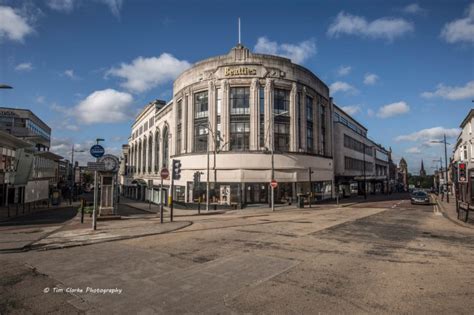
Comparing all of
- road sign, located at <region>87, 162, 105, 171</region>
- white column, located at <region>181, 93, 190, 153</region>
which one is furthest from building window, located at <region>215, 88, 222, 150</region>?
road sign, located at <region>87, 162, 105, 171</region>

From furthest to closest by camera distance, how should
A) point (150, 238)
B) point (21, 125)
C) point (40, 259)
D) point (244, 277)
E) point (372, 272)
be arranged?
point (21, 125) → point (150, 238) → point (40, 259) → point (372, 272) → point (244, 277)

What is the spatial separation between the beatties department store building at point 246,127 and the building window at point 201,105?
122mm

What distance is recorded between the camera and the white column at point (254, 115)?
34.6 meters

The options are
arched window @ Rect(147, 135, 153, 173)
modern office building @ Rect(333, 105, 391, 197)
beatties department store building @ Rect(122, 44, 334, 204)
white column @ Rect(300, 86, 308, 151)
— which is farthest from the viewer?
arched window @ Rect(147, 135, 153, 173)

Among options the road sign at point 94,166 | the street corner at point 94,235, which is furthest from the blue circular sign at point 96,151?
the street corner at point 94,235

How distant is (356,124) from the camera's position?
73375 mm

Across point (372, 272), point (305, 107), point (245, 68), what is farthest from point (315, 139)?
point (372, 272)

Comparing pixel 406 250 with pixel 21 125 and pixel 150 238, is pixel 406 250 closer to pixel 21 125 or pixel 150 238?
pixel 150 238

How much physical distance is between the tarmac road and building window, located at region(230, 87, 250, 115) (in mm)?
23333

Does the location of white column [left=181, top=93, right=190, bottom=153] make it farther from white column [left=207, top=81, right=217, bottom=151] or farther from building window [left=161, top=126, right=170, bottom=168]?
building window [left=161, top=126, right=170, bottom=168]

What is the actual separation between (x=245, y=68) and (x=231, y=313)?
106 ft

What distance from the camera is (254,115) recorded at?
1373 inches

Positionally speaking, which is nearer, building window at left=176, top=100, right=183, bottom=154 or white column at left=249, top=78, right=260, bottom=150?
white column at left=249, top=78, right=260, bottom=150

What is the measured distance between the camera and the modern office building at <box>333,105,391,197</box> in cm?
5475
